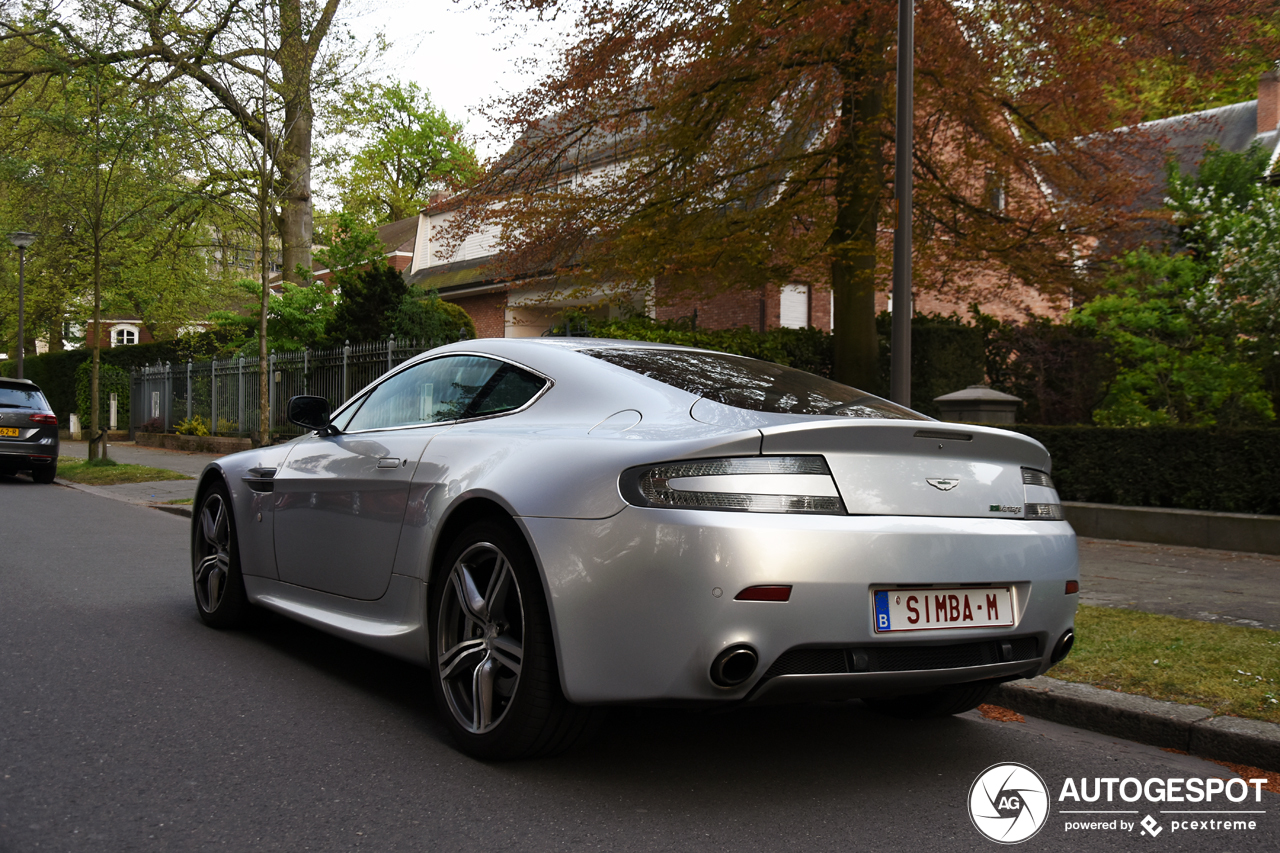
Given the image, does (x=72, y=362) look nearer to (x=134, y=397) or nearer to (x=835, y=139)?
(x=134, y=397)

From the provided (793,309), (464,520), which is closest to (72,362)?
(793,309)

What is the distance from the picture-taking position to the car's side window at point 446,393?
418cm

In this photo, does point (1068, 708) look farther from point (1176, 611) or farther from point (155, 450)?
point (155, 450)

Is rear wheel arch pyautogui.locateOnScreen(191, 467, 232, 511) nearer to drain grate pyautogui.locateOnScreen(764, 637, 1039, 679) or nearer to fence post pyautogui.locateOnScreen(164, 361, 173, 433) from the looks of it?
drain grate pyautogui.locateOnScreen(764, 637, 1039, 679)

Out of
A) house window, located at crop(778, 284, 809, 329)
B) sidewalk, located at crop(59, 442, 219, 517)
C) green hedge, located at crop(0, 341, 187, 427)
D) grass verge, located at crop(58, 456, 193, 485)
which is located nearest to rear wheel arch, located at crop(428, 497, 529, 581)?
sidewalk, located at crop(59, 442, 219, 517)

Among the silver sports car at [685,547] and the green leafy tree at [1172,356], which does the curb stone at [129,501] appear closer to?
the silver sports car at [685,547]

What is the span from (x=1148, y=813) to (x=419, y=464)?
2.73 metres

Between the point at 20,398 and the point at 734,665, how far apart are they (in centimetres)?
1769

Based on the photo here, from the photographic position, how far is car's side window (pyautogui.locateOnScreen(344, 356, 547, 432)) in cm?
418

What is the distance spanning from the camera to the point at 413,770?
357 cm

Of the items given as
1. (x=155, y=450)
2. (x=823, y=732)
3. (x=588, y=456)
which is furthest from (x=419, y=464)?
(x=155, y=450)

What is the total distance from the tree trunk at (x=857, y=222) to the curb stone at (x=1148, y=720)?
9.03 meters

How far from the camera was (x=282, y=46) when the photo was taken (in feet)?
54.0

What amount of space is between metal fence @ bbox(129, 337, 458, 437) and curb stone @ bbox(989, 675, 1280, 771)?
496 inches
